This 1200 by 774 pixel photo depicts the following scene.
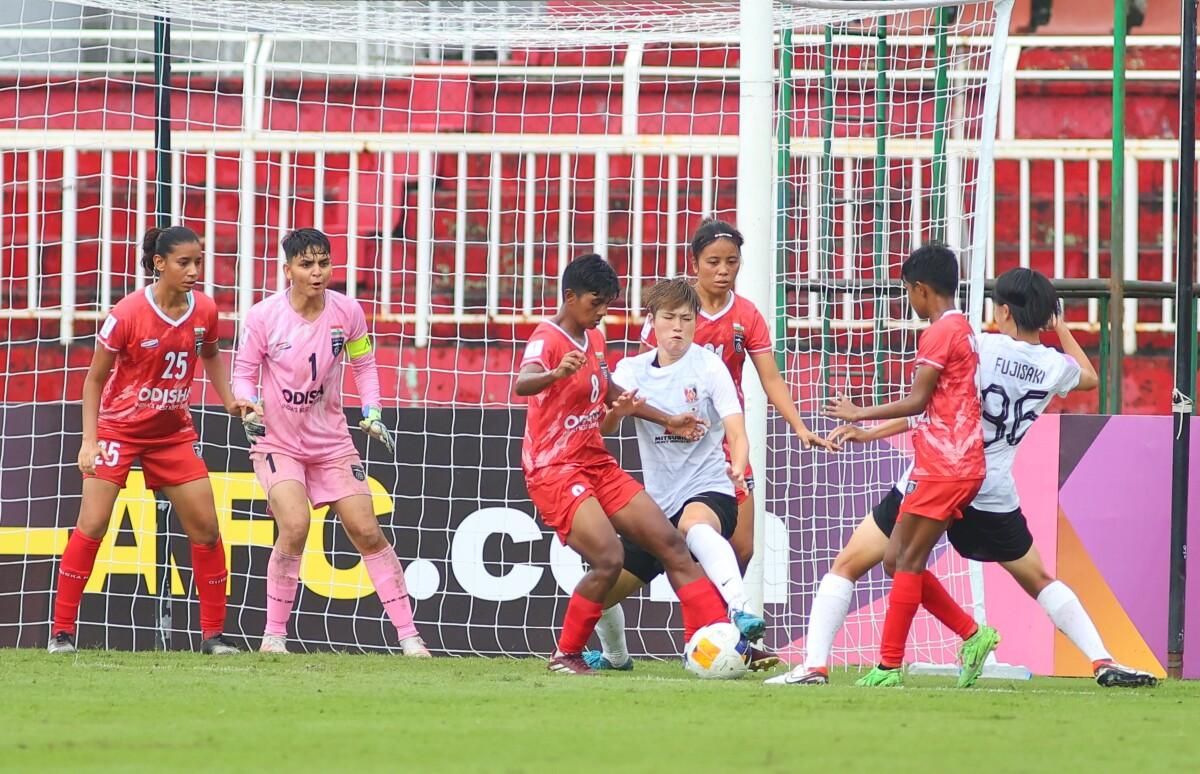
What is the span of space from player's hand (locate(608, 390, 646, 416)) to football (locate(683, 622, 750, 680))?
0.90m

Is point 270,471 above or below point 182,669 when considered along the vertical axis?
above

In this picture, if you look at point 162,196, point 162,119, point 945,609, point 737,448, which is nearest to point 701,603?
point 737,448

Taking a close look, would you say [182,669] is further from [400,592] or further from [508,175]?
[508,175]

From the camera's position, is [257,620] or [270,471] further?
[257,620]

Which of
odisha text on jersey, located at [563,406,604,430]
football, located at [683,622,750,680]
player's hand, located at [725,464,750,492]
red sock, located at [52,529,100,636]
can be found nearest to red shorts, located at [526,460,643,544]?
odisha text on jersey, located at [563,406,604,430]

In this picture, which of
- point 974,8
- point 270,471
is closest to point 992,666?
point 270,471

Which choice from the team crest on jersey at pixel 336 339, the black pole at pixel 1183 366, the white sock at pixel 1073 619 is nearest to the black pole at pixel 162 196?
the team crest on jersey at pixel 336 339

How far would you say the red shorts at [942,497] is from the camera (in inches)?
257

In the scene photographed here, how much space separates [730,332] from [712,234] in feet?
1.53

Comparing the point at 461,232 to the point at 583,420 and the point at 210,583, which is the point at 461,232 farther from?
the point at 583,420

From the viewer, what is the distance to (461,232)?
11.9 m

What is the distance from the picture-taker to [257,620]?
877cm

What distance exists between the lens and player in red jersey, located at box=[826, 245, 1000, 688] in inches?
257

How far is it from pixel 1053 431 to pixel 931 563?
35.4 inches
